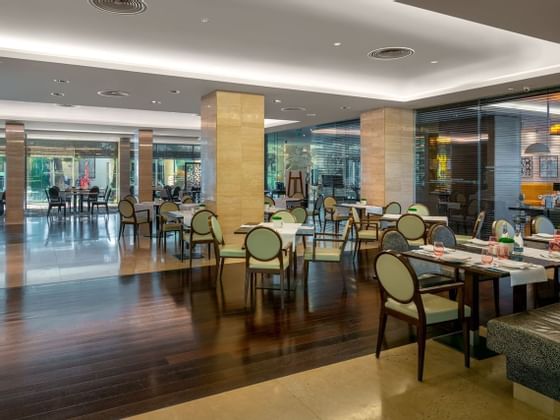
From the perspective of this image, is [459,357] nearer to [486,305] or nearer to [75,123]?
[486,305]

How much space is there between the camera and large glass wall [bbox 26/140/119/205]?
19.2 metres

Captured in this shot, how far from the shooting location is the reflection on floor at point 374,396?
2783mm

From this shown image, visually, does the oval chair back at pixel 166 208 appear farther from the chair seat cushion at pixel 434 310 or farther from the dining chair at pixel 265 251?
the chair seat cushion at pixel 434 310

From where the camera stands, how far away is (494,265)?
12.2ft

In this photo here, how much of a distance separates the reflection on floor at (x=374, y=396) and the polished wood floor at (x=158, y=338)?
17 centimetres

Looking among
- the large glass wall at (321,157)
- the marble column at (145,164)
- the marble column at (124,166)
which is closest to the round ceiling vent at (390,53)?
the large glass wall at (321,157)

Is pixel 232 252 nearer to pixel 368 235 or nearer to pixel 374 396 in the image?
pixel 368 235

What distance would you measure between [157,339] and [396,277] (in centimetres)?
229

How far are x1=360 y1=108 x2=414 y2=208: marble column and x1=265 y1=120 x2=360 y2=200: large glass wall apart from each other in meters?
2.19

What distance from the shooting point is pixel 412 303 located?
3451mm

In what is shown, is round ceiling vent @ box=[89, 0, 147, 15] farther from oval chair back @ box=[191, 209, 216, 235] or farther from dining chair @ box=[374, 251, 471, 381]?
dining chair @ box=[374, 251, 471, 381]

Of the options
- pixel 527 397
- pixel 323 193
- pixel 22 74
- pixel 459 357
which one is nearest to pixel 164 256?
pixel 22 74

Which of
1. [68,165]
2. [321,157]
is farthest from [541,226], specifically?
[68,165]

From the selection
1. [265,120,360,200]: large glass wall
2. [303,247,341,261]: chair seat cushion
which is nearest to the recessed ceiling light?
[303,247,341,261]: chair seat cushion
